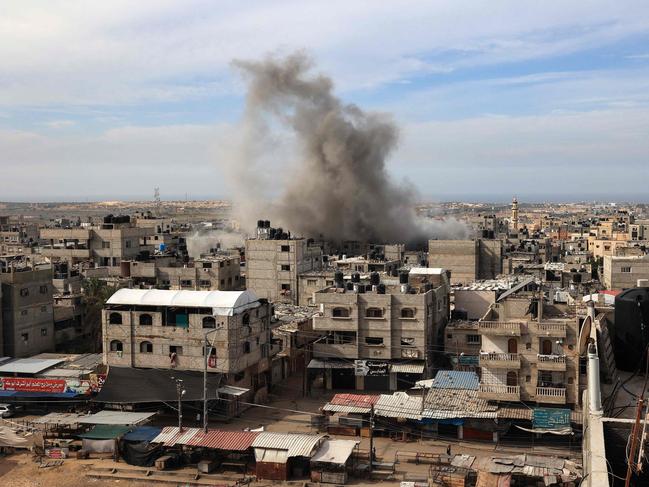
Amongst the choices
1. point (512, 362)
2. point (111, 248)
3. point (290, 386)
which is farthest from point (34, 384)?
point (111, 248)

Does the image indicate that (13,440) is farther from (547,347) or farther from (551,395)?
Result: (547,347)

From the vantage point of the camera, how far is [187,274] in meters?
55.1

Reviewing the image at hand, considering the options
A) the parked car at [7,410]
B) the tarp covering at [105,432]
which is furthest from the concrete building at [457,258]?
the tarp covering at [105,432]

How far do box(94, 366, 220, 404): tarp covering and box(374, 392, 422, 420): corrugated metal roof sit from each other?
6821 millimetres

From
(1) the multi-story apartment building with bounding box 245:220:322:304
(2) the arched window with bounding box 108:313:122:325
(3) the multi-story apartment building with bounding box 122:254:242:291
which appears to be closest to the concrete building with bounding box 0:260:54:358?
(2) the arched window with bounding box 108:313:122:325

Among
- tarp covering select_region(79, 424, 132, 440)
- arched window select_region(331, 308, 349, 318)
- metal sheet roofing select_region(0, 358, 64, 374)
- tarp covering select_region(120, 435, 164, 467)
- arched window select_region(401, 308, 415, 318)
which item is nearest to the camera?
tarp covering select_region(120, 435, 164, 467)

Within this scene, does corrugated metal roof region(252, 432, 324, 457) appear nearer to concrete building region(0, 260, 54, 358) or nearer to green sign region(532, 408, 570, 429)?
green sign region(532, 408, 570, 429)

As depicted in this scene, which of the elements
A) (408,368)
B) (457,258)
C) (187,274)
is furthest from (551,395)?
(457,258)

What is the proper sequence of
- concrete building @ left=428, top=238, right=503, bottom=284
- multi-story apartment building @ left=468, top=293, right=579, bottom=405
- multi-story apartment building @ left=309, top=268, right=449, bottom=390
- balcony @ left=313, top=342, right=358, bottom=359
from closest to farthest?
multi-story apartment building @ left=468, top=293, right=579, bottom=405 < multi-story apartment building @ left=309, top=268, right=449, bottom=390 < balcony @ left=313, top=342, right=358, bottom=359 < concrete building @ left=428, top=238, right=503, bottom=284

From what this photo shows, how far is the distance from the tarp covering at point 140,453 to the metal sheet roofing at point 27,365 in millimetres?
8622

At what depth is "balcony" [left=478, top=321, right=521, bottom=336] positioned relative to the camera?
100 feet

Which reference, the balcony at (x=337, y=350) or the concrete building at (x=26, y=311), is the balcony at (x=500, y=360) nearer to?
the balcony at (x=337, y=350)

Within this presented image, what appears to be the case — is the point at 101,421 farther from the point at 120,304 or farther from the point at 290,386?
the point at 290,386

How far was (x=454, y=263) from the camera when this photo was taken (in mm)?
66188
